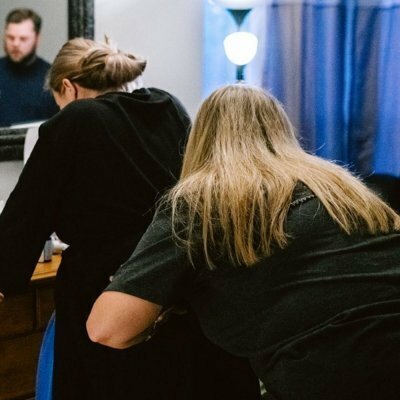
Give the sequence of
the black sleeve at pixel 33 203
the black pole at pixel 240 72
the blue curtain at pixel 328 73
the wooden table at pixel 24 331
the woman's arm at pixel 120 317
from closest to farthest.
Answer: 1. the woman's arm at pixel 120 317
2. the black sleeve at pixel 33 203
3. the wooden table at pixel 24 331
4. the black pole at pixel 240 72
5. the blue curtain at pixel 328 73

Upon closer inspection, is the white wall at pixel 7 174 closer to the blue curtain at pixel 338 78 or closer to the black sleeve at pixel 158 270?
the blue curtain at pixel 338 78

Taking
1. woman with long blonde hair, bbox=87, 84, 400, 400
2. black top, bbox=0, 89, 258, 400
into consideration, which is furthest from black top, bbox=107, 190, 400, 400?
black top, bbox=0, 89, 258, 400

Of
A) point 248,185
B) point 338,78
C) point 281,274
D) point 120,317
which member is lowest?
point 120,317

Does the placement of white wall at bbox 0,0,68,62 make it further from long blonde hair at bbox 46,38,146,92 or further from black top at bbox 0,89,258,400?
black top at bbox 0,89,258,400

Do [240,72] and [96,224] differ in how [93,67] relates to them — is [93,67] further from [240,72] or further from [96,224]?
[240,72]

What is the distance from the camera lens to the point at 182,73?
2.84 metres

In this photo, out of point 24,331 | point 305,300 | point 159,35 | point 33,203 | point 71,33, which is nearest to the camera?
point 305,300

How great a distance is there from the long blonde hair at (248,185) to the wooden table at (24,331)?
835mm

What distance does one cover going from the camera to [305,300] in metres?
1.09

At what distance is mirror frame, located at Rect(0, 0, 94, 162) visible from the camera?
228cm

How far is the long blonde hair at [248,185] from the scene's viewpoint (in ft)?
3.60

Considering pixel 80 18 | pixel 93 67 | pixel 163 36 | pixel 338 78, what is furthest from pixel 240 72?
pixel 93 67

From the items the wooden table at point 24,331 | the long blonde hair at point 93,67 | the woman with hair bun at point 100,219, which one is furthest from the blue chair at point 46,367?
the long blonde hair at point 93,67

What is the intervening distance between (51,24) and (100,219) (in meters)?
1.10
